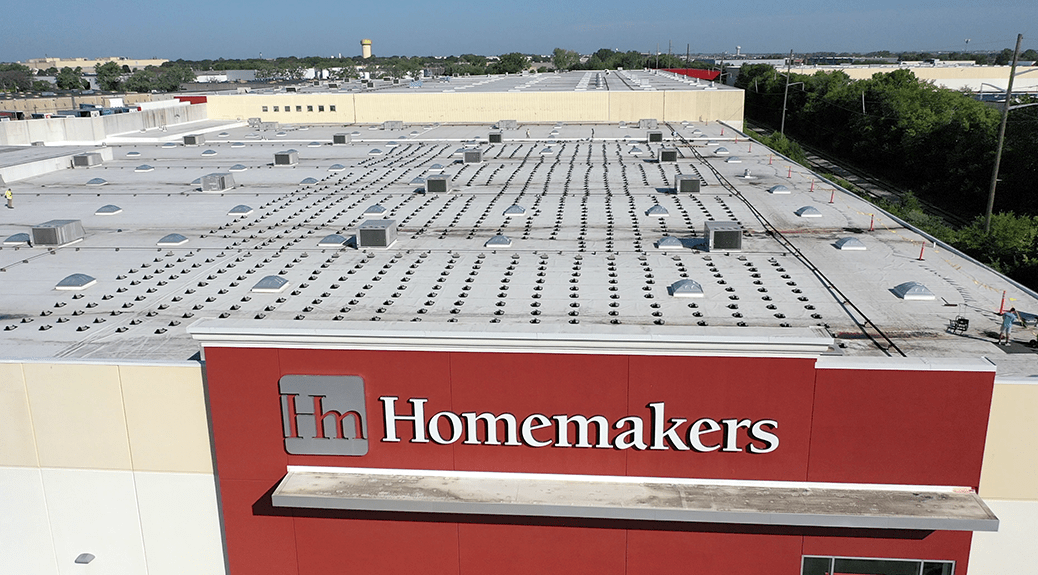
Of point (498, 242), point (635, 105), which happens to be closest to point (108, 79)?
point (635, 105)

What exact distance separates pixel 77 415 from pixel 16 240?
1050 cm

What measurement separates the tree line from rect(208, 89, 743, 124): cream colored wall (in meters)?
14.2

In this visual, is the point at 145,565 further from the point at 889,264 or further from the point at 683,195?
the point at 683,195

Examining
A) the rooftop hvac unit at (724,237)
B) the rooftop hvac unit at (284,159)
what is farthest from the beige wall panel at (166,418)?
the rooftop hvac unit at (284,159)

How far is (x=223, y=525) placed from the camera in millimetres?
12672

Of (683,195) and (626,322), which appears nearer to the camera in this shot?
(626,322)

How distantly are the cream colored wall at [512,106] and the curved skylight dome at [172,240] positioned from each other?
36120 millimetres

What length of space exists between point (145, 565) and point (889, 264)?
16.4 m

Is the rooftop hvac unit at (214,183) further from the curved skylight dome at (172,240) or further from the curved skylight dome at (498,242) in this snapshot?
the curved skylight dome at (498,242)

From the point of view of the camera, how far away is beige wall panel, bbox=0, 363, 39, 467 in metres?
12.2

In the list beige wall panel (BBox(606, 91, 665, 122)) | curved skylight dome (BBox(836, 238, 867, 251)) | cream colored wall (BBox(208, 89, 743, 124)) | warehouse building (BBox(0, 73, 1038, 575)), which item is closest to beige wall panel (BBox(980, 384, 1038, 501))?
warehouse building (BBox(0, 73, 1038, 575))

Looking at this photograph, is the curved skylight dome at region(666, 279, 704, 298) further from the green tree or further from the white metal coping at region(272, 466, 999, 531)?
the green tree

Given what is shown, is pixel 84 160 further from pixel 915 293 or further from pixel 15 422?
pixel 915 293

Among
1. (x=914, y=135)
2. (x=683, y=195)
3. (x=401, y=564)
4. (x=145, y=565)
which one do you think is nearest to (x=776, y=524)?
(x=401, y=564)
